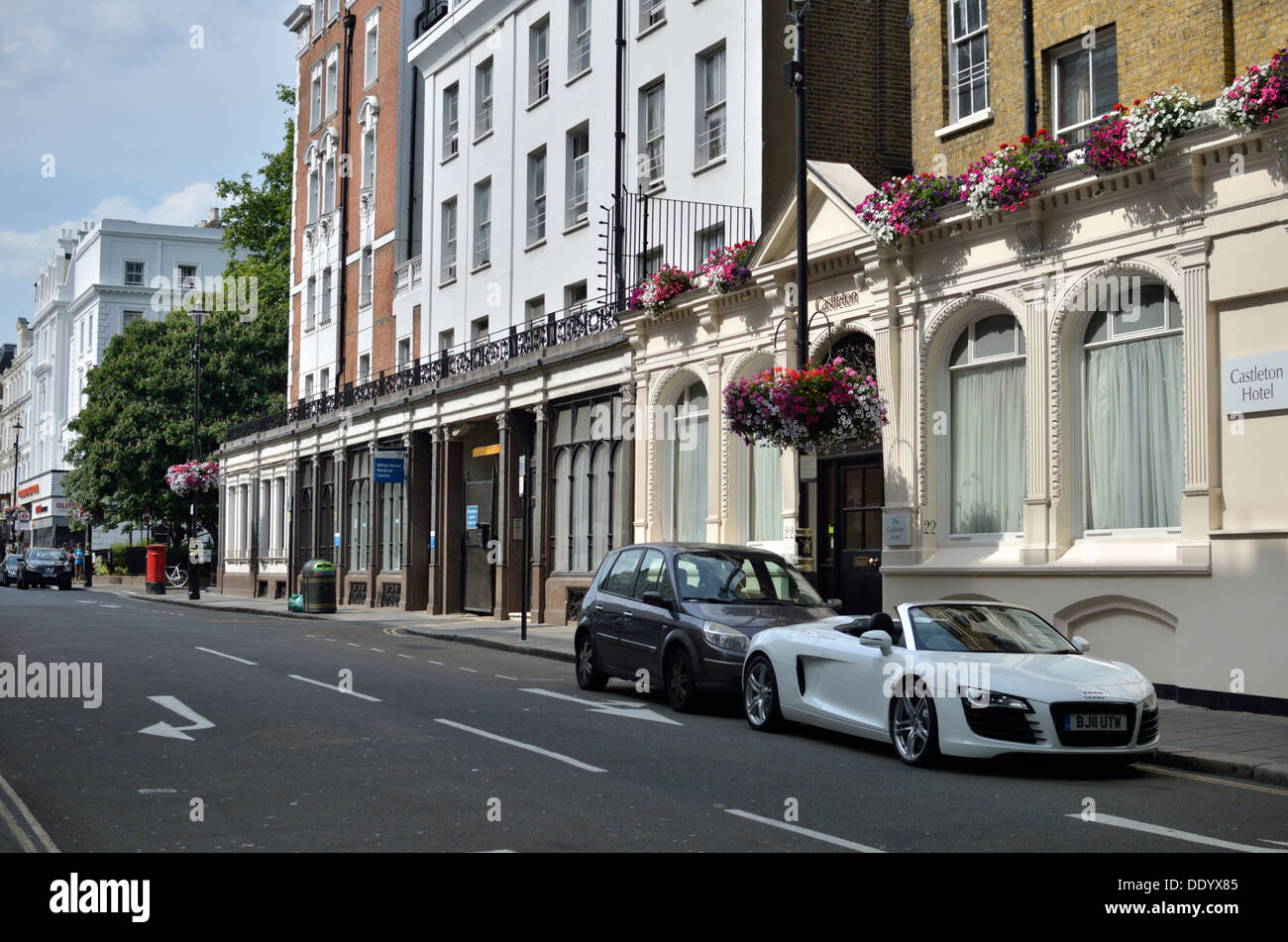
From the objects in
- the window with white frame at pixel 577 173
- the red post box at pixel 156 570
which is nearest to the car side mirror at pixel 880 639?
the window with white frame at pixel 577 173

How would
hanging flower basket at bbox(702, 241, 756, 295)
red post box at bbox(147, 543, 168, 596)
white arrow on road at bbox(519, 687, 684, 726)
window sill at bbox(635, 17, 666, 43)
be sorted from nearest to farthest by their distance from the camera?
white arrow on road at bbox(519, 687, 684, 726), hanging flower basket at bbox(702, 241, 756, 295), window sill at bbox(635, 17, 666, 43), red post box at bbox(147, 543, 168, 596)

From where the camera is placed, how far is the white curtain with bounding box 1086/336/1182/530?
626 inches

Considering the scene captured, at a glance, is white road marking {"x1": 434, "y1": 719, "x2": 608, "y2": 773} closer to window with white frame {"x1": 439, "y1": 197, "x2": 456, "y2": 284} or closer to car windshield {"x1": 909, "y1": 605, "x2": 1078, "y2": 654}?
car windshield {"x1": 909, "y1": 605, "x2": 1078, "y2": 654}

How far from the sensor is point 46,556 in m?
59.8

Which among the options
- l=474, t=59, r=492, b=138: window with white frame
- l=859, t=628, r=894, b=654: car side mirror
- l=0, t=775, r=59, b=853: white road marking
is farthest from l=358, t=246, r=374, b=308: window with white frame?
l=0, t=775, r=59, b=853: white road marking

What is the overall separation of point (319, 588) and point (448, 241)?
9.82m

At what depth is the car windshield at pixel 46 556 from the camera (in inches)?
2338

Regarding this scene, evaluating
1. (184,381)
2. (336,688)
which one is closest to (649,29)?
(336,688)

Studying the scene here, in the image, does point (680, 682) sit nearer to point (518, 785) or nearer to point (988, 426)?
point (518, 785)

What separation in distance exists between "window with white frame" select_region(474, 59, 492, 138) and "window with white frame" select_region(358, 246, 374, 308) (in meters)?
9.22

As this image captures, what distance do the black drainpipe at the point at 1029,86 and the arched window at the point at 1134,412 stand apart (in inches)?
111

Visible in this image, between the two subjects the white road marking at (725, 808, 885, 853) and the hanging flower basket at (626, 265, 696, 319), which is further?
the hanging flower basket at (626, 265, 696, 319)
